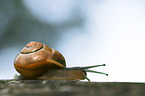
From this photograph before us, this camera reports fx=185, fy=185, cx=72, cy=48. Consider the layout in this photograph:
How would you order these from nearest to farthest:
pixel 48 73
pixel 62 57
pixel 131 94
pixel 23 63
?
pixel 131 94 < pixel 23 63 < pixel 48 73 < pixel 62 57

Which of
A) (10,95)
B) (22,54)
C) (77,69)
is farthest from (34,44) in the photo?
(10,95)

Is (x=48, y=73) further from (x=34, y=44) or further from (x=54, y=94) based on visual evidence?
(x=54, y=94)

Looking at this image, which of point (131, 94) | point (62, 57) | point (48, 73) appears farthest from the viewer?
point (62, 57)

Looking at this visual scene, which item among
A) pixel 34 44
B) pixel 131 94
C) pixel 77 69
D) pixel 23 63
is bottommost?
pixel 77 69

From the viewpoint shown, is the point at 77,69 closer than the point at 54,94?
No

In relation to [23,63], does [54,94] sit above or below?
above
